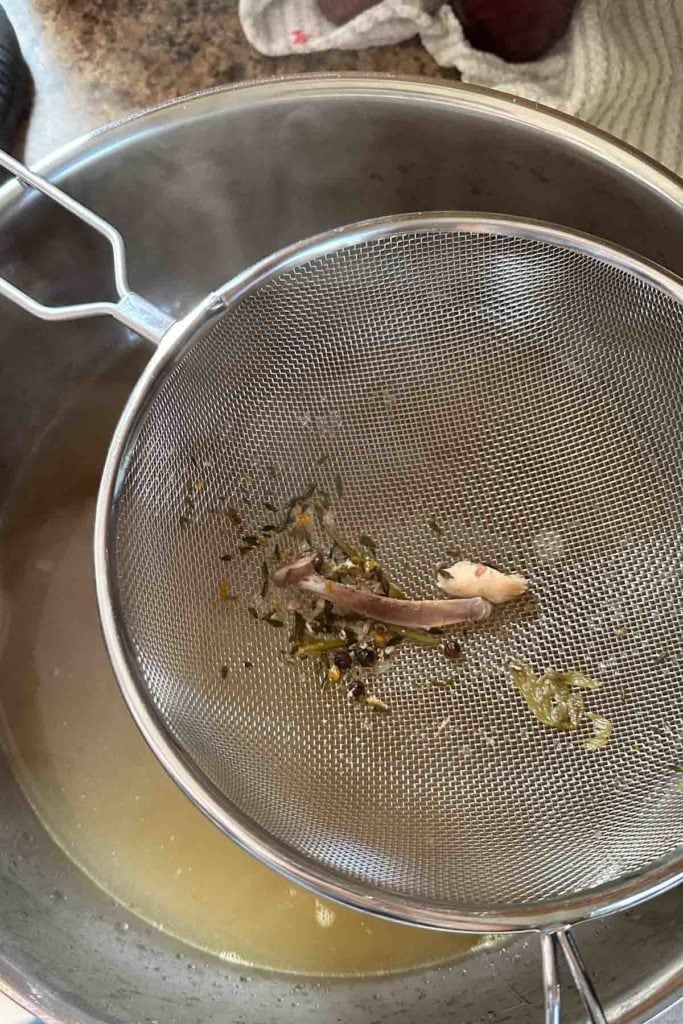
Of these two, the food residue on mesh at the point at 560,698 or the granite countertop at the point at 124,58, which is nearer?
the food residue on mesh at the point at 560,698

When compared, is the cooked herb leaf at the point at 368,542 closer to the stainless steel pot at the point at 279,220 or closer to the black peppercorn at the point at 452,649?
the black peppercorn at the point at 452,649

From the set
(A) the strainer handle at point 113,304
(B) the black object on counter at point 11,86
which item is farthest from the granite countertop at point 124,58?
(A) the strainer handle at point 113,304

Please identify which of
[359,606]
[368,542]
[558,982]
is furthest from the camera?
[368,542]

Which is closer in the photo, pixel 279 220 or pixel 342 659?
pixel 342 659

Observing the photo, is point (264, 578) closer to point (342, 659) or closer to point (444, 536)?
point (342, 659)

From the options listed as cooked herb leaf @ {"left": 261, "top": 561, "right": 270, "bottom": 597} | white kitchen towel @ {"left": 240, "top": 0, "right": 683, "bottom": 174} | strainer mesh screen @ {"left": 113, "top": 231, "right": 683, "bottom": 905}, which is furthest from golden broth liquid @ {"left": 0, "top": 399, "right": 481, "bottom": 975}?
white kitchen towel @ {"left": 240, "top": 0, "right": 683, "bottom": 174}

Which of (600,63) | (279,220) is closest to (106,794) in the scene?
(279,220)
